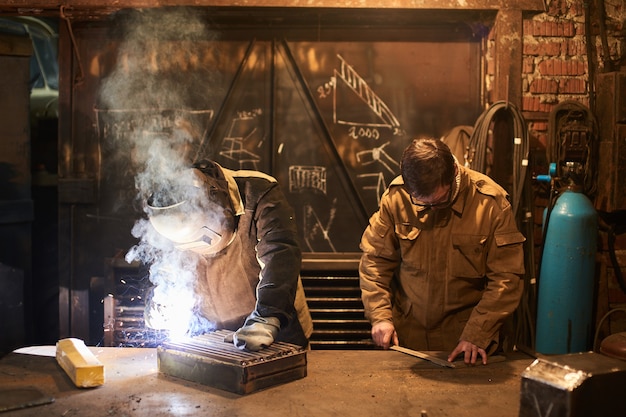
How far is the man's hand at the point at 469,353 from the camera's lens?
135 inches

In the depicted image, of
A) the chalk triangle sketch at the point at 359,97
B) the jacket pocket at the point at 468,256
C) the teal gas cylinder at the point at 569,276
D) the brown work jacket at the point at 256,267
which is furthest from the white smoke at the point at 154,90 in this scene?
the teal gas cylinder at the point at 569,276

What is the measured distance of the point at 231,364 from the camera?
3031mm

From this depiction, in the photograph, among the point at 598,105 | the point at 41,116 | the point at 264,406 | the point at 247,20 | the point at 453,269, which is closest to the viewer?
the point at 264,406

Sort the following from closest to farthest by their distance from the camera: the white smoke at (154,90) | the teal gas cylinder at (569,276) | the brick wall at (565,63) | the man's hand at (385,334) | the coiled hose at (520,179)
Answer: the man's hand at (385,334) < the teal gas cylinder at (569,276) < the coiled hose at (520,179) < the brick wall at (565,63) < the white smoke at (154,90)

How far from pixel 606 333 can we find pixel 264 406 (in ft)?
11.6

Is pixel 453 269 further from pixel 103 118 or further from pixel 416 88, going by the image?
pixel 103 118

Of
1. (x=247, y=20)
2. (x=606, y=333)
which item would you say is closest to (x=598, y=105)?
(x=606, y=333)

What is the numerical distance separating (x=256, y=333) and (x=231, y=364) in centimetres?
31

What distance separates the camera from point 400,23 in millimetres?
5719

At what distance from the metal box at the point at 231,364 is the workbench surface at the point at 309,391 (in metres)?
0.04

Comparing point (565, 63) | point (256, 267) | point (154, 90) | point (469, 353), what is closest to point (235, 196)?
point (256, 267)

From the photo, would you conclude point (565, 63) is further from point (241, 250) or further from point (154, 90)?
point (154, 90)

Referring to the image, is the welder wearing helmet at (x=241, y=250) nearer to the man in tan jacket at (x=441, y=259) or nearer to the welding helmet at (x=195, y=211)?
the welding helmet at (x=195, y=211)

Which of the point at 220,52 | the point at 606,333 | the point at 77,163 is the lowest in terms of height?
the point at 606,333
